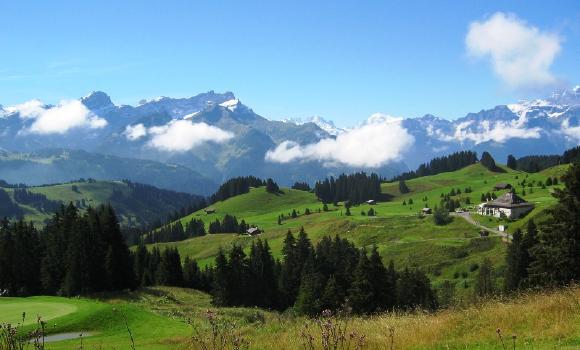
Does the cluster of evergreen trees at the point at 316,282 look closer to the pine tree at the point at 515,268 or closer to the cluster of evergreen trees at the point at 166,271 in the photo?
Answer: the pine tree at the point at 515,268

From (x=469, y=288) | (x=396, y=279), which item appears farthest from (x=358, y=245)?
(x=396, y=279)

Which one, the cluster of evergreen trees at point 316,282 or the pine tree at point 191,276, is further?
the pine tree at point 191,276

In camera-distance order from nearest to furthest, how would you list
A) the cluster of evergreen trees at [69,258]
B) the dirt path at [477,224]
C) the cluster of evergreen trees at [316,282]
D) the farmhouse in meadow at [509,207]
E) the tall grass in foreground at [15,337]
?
the tall grass in foreground at [15,337] < the cluster of evergreen trees at [69,258] < the cluster of evergreen trees at [316,282] < the dirt path at [477,224] < the farmhouse in meadow at [509,207]

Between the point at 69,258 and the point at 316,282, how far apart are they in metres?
32.8

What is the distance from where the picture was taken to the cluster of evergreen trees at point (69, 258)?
191 feet

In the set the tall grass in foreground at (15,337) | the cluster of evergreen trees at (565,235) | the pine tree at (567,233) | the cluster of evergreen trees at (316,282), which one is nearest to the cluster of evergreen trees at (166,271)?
the cluster of evergreen trees at (316,282)

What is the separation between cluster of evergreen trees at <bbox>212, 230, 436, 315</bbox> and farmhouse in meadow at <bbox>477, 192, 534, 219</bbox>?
58.6 m

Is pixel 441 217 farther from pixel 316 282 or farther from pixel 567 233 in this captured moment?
pixel 567 233

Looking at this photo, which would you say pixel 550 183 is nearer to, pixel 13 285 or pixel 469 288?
pixel 469 288

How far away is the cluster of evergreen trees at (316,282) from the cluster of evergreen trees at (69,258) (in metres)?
14.7

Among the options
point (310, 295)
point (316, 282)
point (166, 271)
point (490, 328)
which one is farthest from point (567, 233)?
point (166, 271)

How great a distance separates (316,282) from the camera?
2874 inches

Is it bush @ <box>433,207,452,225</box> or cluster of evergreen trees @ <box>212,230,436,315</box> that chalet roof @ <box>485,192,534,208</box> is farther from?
cluster of evergreen trees @ <box>212,230,436,315</box>

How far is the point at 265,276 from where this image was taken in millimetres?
92938
